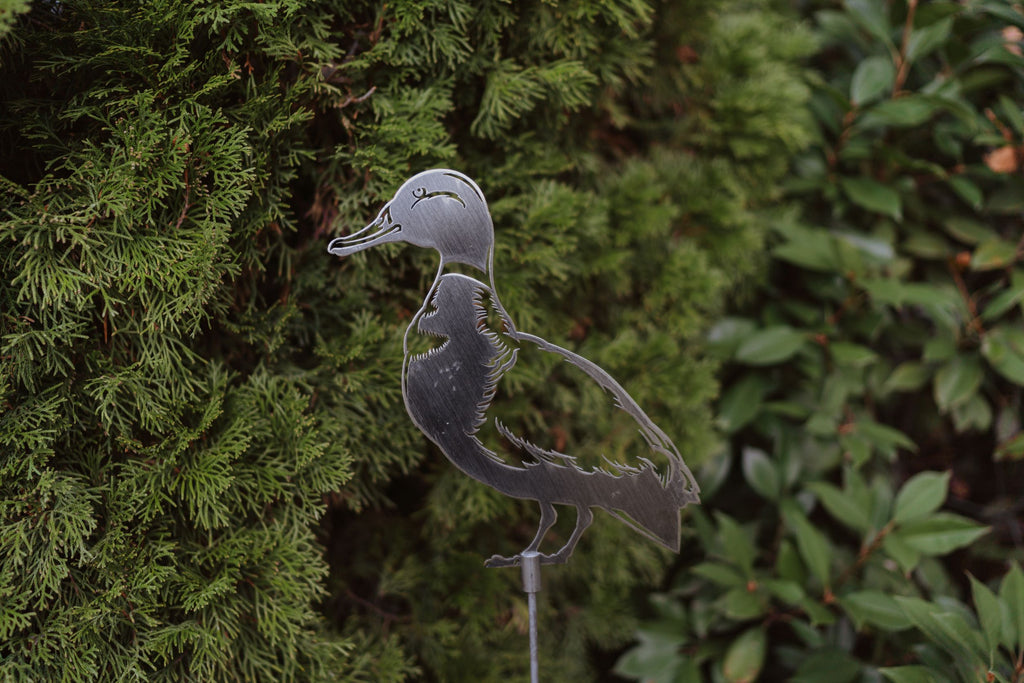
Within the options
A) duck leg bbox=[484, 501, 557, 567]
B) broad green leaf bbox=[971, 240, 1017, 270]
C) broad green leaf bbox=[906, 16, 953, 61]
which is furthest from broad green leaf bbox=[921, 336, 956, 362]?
duck leg bbox=[484, 501, 557, 567]

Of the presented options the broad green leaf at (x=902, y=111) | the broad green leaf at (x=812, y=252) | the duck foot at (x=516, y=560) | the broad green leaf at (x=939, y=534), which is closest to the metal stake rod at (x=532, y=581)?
the duck foot at (x=516, y=560)

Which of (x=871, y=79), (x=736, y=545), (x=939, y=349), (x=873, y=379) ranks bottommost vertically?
(x=736, y=545)

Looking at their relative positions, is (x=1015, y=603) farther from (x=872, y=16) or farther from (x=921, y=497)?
(x=872, y=16)

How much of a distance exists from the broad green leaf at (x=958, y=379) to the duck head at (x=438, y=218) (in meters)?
0.90

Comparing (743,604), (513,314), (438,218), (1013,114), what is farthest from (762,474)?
(438,218)

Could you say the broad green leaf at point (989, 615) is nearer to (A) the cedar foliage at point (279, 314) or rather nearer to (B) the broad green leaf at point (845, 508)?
(B) the broad green leaf at point (845, 508)

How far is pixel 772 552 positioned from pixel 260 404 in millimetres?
947

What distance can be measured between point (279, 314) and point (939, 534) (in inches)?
38.6

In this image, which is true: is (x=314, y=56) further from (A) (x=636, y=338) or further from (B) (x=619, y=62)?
(A) (x=636, y=338)

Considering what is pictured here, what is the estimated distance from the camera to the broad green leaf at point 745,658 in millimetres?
1125

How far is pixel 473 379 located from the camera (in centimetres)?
77

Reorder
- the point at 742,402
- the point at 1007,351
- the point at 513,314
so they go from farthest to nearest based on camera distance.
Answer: the point at 742,402, the point at 1007,351, the point at 513,314

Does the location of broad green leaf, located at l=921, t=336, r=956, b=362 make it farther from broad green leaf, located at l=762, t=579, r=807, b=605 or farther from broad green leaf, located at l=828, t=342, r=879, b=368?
broad green leaf, located at l=762, t=579, r=807, b=605

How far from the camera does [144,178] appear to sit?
0.76 meters
